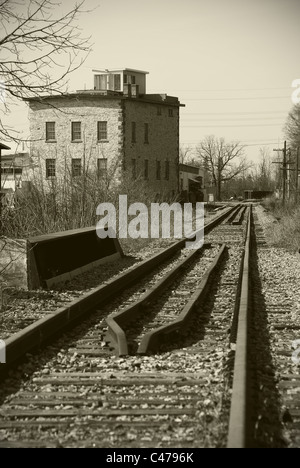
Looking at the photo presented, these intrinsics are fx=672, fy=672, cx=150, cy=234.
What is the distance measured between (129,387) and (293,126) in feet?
333

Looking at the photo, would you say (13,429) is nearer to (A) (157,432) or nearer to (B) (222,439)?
(A) (157,432)

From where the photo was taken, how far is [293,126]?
10288cm

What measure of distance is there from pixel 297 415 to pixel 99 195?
1800 centimetres

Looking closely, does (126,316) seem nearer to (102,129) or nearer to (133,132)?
(102,129)

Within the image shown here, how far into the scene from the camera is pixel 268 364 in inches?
244

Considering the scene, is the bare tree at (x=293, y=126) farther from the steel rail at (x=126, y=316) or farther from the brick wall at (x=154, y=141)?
the steel rail at (x=126, y=316)

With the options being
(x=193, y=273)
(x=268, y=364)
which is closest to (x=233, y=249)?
(x=193, y=273)

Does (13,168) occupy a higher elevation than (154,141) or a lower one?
lower

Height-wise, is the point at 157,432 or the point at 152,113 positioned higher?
the point at 152,113

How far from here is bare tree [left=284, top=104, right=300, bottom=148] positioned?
10038 centimetres

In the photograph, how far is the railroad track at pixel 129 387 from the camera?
14.5ft

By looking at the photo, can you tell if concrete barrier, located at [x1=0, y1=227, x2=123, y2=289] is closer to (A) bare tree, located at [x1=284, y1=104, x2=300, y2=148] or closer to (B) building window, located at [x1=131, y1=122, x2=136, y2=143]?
(B) building window, located at [x1=131, y1=122, x2=136, y2=143]

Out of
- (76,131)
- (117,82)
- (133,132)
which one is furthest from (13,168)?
(117,82)

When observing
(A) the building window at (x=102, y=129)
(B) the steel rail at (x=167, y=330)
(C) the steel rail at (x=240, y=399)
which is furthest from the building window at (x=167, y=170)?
(C) the steel rail at (x=240, y=399)
